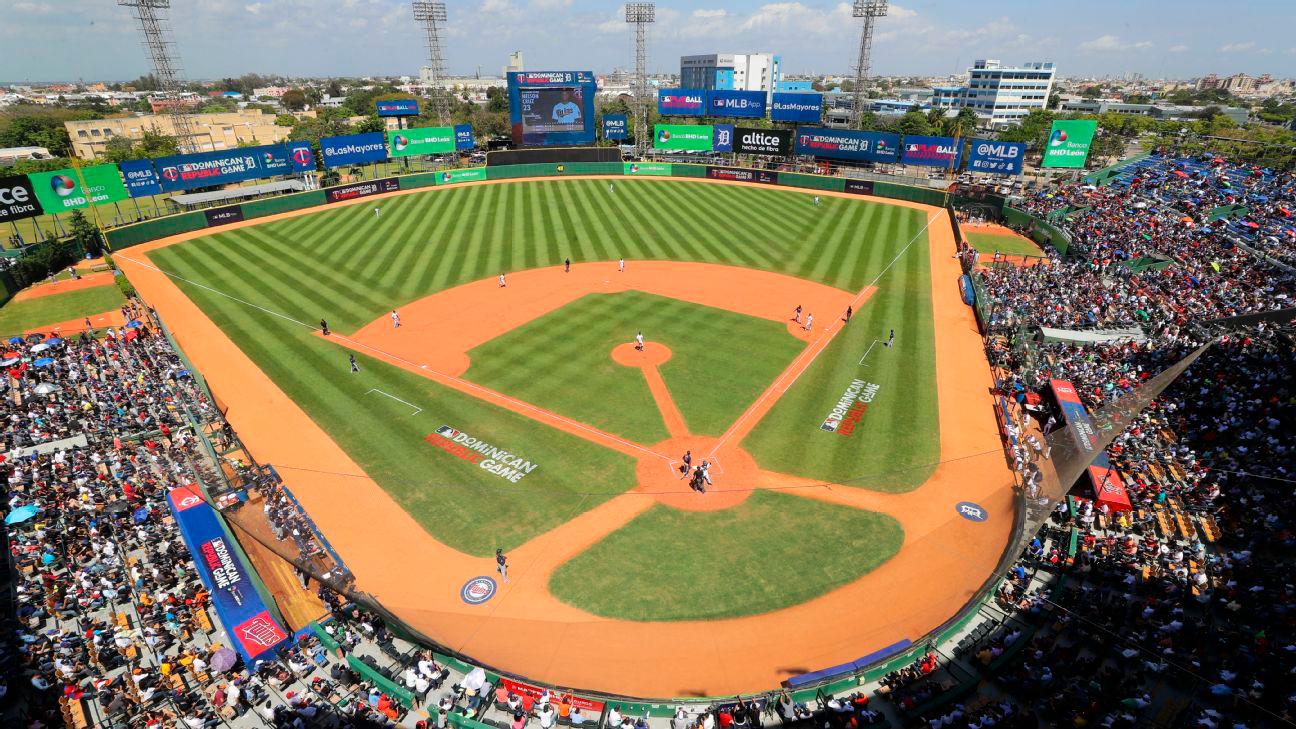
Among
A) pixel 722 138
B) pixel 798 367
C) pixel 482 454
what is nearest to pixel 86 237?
pixel 482 454

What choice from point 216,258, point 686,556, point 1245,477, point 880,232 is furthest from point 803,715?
point 216,258

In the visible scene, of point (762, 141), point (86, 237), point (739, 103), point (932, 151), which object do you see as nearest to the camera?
point (86, 237)

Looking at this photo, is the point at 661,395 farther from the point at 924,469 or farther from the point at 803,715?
the point at 803,715

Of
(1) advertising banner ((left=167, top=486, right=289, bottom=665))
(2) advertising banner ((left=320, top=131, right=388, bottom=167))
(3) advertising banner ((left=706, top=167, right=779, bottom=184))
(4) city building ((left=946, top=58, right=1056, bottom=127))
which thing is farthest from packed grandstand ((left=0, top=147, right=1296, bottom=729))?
(4) city building ((left=946, top=58, right=1056, bottom=127))

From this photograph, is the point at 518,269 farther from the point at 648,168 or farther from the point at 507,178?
the point at 648,168

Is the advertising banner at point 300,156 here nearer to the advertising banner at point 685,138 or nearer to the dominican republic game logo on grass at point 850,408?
the advertising banner at point 685,138

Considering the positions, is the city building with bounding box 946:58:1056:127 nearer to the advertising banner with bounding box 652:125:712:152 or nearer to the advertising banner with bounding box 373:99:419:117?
the advertising banner with bounding box 652:125:712:152
